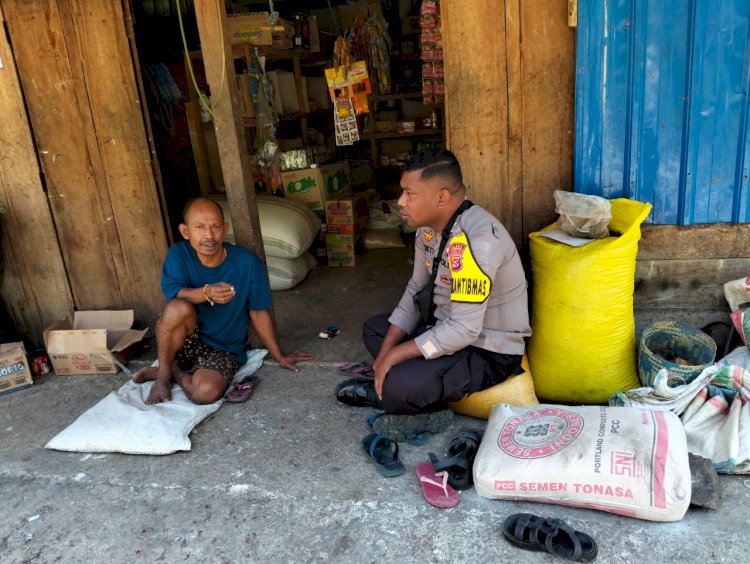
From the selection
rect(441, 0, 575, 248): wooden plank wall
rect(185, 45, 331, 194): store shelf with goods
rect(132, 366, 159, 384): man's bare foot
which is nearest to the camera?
rect(441, 0, 575, 248): wooden plank wall

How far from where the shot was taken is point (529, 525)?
2.01 meters

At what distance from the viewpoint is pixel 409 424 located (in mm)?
2678

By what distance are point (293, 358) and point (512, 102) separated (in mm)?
1929

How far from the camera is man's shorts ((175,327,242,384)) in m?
3.27

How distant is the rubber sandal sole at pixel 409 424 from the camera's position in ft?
8.79

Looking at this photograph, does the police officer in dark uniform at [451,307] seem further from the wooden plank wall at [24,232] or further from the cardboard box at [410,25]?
the cardboard box at [410,25]

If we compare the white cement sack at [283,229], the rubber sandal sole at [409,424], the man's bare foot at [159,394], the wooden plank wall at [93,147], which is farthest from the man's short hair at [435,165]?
the white cement sack at [283,229]

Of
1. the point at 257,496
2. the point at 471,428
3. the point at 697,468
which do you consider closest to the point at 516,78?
the point at 471,428

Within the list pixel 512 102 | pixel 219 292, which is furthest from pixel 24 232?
pixel 512 102

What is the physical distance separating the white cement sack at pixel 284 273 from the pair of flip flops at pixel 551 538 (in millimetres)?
3398

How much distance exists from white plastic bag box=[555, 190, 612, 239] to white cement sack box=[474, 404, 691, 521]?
0.89 metres

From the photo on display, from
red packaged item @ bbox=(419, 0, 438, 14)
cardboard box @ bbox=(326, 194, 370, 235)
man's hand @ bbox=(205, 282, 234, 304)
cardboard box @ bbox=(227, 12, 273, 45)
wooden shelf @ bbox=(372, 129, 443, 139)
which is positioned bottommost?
cardboard box @ bbox=(326, 194, 370, 235)

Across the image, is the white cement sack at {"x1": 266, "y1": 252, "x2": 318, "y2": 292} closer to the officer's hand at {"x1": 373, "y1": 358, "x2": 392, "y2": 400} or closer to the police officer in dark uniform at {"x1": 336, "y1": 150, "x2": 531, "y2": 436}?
the police officer in dark uniform at {"x1": 336, "y1": 150, "x2": 531, "y2": 436}

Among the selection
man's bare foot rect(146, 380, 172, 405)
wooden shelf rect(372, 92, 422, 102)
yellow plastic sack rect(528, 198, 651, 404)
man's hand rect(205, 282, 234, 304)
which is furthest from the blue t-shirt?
wooden shelf rect(372, 92, 422, 102)
